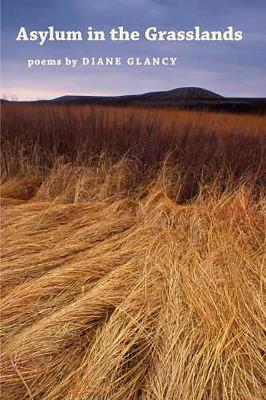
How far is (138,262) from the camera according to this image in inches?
79.9

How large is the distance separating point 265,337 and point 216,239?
75 cm

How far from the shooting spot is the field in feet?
4.62

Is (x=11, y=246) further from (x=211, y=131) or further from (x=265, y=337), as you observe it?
(x=211, y=131)

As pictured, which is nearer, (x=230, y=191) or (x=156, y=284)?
(x=156, y=284)

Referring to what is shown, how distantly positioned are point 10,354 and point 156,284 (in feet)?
2.06

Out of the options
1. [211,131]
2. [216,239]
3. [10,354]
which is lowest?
[10,354]

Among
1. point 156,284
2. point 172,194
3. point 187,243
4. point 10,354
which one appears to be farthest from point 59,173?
point 10,354

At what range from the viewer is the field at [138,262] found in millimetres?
1409

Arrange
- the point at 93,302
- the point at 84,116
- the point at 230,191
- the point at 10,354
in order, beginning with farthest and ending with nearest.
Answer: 1. the point at 84,116
2. the point at 230,191
3. the point at 93,302
4. the point at 10,354

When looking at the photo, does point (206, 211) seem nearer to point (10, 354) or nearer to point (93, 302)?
point (93, 302)

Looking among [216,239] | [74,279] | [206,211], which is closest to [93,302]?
[74,279]

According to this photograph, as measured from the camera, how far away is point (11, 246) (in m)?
2.29

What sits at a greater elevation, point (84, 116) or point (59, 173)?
point (84, 116)

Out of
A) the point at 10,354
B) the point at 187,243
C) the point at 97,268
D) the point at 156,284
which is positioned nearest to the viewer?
the point at 10,354
